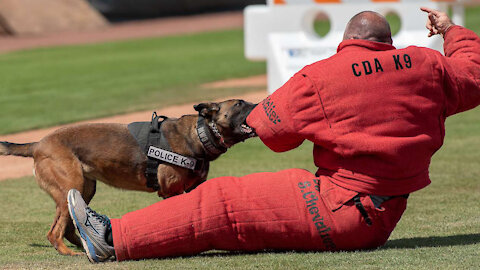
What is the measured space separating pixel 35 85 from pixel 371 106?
12.1m

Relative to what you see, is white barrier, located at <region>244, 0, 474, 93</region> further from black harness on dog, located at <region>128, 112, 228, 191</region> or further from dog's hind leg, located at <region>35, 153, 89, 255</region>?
dog's hind leg, located at <region>35, 153, 89, 255</region>

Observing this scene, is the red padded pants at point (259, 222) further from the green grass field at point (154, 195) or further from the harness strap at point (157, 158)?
the harness strap at point (157, 158)

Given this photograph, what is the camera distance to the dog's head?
20.0ft

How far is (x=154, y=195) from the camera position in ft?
24.1

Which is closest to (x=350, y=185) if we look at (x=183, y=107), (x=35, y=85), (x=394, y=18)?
(x=183, y=107)

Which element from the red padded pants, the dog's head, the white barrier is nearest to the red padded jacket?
the red padded pants

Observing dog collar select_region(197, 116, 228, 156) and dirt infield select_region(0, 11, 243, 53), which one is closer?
dog collar select_region(197, 116, 228, 156)

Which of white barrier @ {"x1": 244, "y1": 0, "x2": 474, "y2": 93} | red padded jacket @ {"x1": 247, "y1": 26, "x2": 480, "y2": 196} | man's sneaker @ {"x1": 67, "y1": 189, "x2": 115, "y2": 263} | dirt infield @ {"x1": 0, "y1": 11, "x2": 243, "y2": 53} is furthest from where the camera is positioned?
dirt infield @ {"x1": 0, "y1": 11, "x2": 243, "y2": 53}

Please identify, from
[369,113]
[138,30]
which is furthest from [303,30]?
[138,30]

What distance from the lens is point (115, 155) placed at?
238 inches

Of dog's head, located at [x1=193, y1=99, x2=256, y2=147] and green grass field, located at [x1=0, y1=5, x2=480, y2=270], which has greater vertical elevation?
dog's head, located at [x1=193, y1=99, x2=256, y2=147]

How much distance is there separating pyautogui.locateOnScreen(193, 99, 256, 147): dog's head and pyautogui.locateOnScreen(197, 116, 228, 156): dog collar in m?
0.05

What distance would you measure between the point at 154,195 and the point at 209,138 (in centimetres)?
158

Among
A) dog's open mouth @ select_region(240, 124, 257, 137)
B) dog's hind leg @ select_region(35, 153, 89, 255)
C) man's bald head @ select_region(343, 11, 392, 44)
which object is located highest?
man's bald head @ select_region(343, 11, 392, 44)
